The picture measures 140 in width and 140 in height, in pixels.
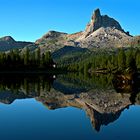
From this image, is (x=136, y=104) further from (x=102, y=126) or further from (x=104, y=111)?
(x=102, y=126)

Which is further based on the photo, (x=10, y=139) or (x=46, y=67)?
(x=46, y=67)

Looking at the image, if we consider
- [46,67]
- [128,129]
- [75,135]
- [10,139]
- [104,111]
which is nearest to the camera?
[10,139]

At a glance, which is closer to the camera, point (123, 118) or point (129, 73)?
point (123, 118)

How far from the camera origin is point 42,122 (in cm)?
2944

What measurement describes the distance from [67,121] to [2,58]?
430 feet

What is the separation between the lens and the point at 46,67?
19650 centimetres

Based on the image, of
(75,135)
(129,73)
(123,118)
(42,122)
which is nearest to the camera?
(75,135)

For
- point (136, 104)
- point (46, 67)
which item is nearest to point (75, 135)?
point (136, 104)

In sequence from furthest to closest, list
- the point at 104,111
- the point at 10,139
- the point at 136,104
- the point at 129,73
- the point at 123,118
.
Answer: the point at 129,73 → the point at 136,104 → the point at 104,111 → the point at 123,118 → the point at 10,139

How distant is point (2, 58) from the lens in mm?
157750

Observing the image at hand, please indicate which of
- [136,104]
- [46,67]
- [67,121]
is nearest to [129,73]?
[136,104]

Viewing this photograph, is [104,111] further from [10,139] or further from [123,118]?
[10,139]

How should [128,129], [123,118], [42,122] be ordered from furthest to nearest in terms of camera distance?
1. [123,118]
2. [42,122]
3. [128,129]

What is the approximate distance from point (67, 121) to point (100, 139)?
320 inches
